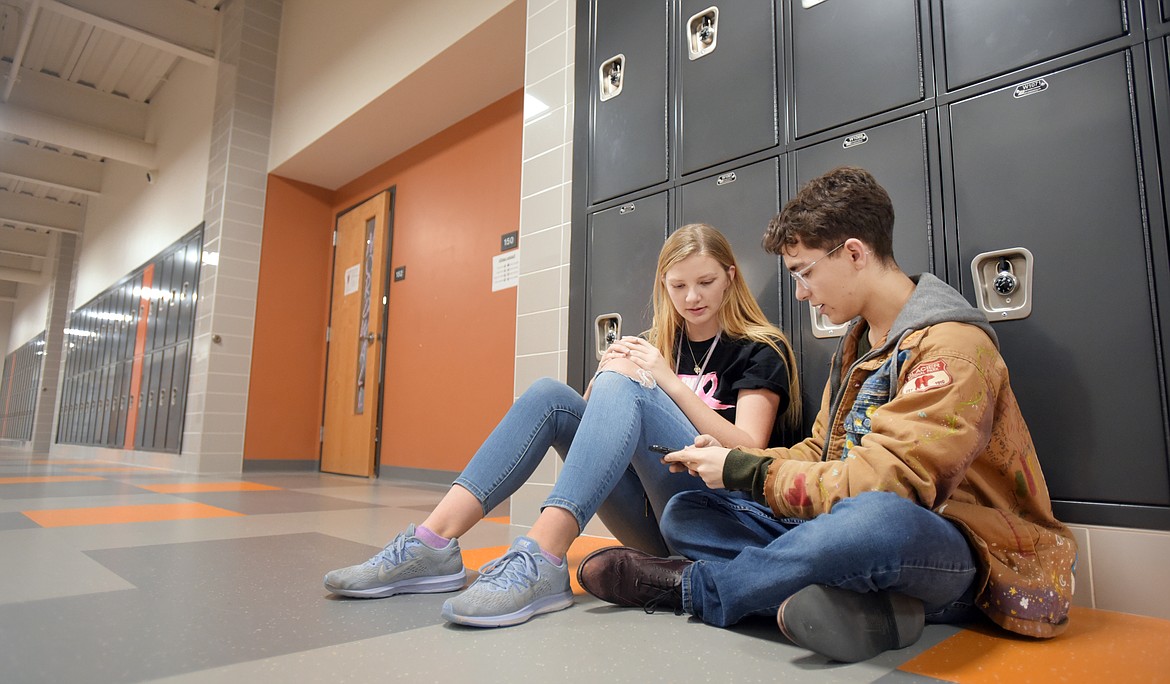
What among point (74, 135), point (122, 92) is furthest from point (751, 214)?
point (122, 92)

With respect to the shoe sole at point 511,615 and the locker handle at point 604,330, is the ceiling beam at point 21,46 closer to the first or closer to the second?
the locker handle at point 604,330

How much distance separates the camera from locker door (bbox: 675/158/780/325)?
1854 mm

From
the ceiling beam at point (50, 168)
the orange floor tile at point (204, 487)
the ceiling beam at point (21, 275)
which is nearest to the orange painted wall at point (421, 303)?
the orange floor tile at point (204, 487)

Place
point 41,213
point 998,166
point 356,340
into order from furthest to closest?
1. point 41,213
2. point 356,340
3. point 998,166

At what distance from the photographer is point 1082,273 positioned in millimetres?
1324

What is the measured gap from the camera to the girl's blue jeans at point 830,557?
0.90m

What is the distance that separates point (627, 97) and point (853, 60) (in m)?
0.87

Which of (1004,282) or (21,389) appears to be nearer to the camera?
(1004,282)

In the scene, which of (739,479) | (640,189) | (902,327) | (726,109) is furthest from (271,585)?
(726,109)

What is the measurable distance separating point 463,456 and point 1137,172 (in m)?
3.68

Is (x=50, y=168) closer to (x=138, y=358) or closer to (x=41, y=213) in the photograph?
(x=41, y=213)

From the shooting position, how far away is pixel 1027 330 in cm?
139

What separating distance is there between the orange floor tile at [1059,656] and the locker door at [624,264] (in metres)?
1.31

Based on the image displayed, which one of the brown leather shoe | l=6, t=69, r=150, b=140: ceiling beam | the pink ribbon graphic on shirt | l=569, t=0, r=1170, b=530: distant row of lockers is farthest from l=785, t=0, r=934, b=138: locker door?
l=6, t=69, r=150, b=140: ceiling beam
